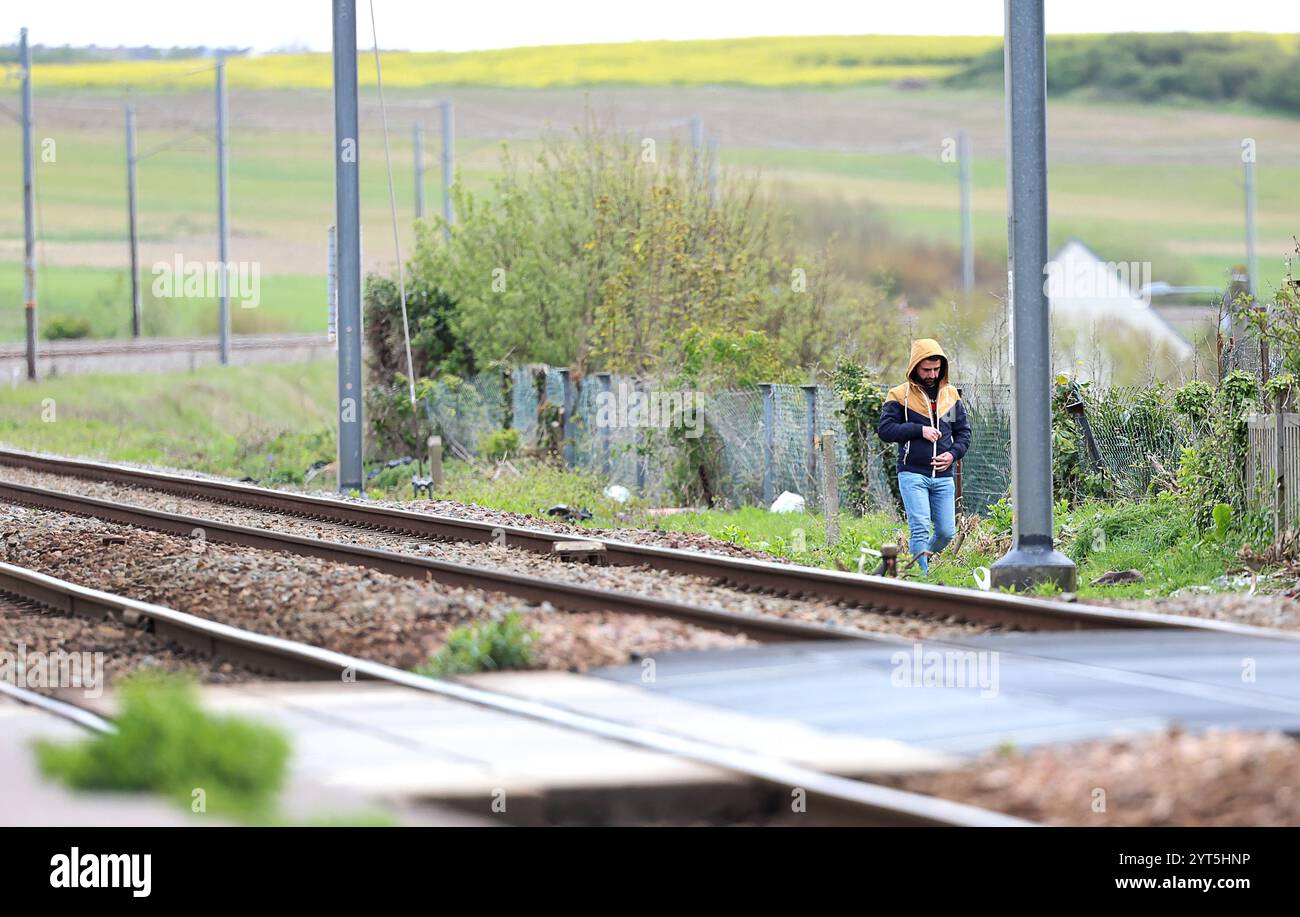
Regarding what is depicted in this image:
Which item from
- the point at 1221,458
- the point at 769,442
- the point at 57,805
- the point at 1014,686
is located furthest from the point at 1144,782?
the point at 769,442

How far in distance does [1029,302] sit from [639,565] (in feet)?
12.2

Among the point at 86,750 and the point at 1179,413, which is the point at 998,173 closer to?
the point at 1179,413

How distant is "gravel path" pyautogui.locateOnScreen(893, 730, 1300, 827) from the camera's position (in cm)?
652

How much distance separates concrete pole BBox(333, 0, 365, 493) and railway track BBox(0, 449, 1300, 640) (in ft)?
5.36

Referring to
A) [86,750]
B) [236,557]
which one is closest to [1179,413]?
[236,557]

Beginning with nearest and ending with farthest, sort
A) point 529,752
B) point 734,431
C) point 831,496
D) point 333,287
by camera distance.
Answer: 1. point 529,752
2. point 831,496
3. point 734,431
4. point 333,287

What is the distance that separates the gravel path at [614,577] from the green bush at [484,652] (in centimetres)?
234

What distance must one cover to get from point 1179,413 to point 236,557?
8739mm

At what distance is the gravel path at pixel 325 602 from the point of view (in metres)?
10.2

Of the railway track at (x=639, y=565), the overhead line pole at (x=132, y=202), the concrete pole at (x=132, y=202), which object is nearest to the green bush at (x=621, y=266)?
the railway track at (x=639, y=565)

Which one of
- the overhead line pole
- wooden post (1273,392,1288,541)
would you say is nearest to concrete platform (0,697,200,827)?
wooden post (1273,392,1288,541)

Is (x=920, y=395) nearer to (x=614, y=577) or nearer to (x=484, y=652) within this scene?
(x=614, y=577)

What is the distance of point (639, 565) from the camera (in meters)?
14.8

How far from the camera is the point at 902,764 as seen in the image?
7.19 m
